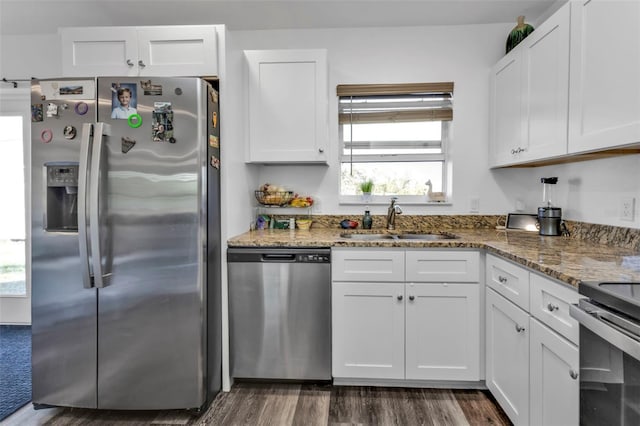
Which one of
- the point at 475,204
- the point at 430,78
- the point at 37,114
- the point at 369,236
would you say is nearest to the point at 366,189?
the point at 369,236

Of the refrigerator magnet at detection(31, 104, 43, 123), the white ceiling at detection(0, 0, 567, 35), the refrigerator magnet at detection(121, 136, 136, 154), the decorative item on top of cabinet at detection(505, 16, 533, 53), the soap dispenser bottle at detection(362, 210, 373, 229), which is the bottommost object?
the soap dispenser bottle at detection(362, 210, 373, 229)

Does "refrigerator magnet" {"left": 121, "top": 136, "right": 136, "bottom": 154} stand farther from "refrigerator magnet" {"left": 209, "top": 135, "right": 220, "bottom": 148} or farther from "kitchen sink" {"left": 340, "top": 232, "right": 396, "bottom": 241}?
"kitchen sink" {"left": 340, "top": 232, "right": 396, "bottom": 241}

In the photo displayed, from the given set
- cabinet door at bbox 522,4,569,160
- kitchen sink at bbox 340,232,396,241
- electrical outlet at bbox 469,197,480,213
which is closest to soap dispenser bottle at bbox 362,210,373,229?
kitchen sink at bbox 340,232,396,241

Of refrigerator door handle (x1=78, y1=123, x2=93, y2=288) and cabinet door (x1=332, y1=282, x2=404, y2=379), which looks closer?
refrigerator door handle (x1=78, y1=123, x2=93, y2=288)

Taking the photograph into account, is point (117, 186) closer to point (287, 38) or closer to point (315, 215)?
point (315, 215)

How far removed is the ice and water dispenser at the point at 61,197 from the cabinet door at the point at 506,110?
8.38 ft

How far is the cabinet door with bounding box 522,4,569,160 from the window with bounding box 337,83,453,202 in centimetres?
76

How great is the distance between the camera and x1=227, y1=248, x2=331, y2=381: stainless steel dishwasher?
6.77 feet

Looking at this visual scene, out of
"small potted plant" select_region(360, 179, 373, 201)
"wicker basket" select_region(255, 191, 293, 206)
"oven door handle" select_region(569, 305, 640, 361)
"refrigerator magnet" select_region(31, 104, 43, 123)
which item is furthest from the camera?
"small potted plant" select_region(360, 179, 373, 201)

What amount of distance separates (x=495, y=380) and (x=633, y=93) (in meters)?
1.51

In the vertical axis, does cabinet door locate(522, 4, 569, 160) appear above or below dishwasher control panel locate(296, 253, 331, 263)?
above

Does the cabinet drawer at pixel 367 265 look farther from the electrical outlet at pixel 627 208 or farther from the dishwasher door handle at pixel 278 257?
the electrical outlet at pixel 627 208

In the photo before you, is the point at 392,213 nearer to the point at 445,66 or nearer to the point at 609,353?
the point at 445,66

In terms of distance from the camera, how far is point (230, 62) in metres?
2.13
